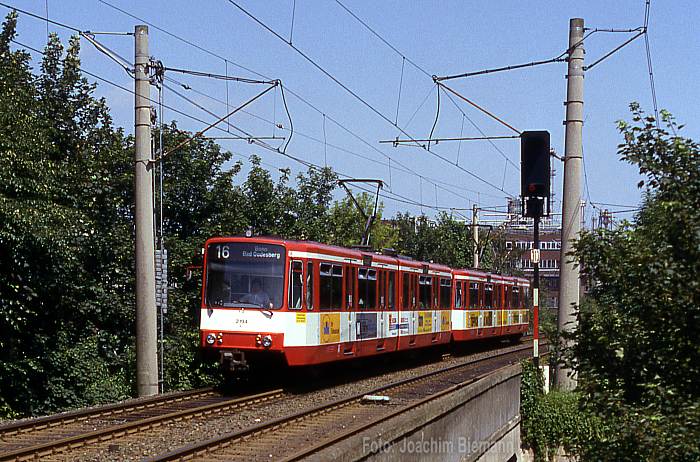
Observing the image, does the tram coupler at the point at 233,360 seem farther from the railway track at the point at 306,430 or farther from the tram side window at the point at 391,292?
the tram side window at the point at 391,292

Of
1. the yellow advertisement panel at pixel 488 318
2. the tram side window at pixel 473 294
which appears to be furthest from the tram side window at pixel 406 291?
the yellow advertisement panel at pixel 488 318

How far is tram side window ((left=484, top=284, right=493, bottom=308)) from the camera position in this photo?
3812 centimetres

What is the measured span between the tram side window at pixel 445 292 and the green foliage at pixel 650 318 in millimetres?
22037

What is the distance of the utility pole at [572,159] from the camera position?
20.4 metres

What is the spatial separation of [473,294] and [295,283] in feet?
56.0

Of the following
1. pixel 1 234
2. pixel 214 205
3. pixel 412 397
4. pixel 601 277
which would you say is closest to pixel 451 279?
pixel 214 205

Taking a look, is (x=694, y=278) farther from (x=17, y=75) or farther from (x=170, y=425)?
(x=17, y=75)

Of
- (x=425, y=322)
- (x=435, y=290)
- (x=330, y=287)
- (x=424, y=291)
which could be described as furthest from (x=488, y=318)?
(x=330, y=287)

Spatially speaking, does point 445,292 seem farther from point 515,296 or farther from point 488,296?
point 515,296

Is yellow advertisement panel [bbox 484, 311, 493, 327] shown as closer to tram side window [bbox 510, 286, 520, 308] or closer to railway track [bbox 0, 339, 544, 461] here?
tram side window [bbox 510, 286, 520, 308]

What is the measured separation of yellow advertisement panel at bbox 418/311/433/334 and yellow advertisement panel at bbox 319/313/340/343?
7469 mm

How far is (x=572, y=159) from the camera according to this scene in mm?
20594

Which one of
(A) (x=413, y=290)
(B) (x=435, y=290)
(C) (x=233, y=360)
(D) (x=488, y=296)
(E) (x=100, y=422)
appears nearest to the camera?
(E) (x=100, y=422)

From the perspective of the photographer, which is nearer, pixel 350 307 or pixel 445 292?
pixel 350 307
